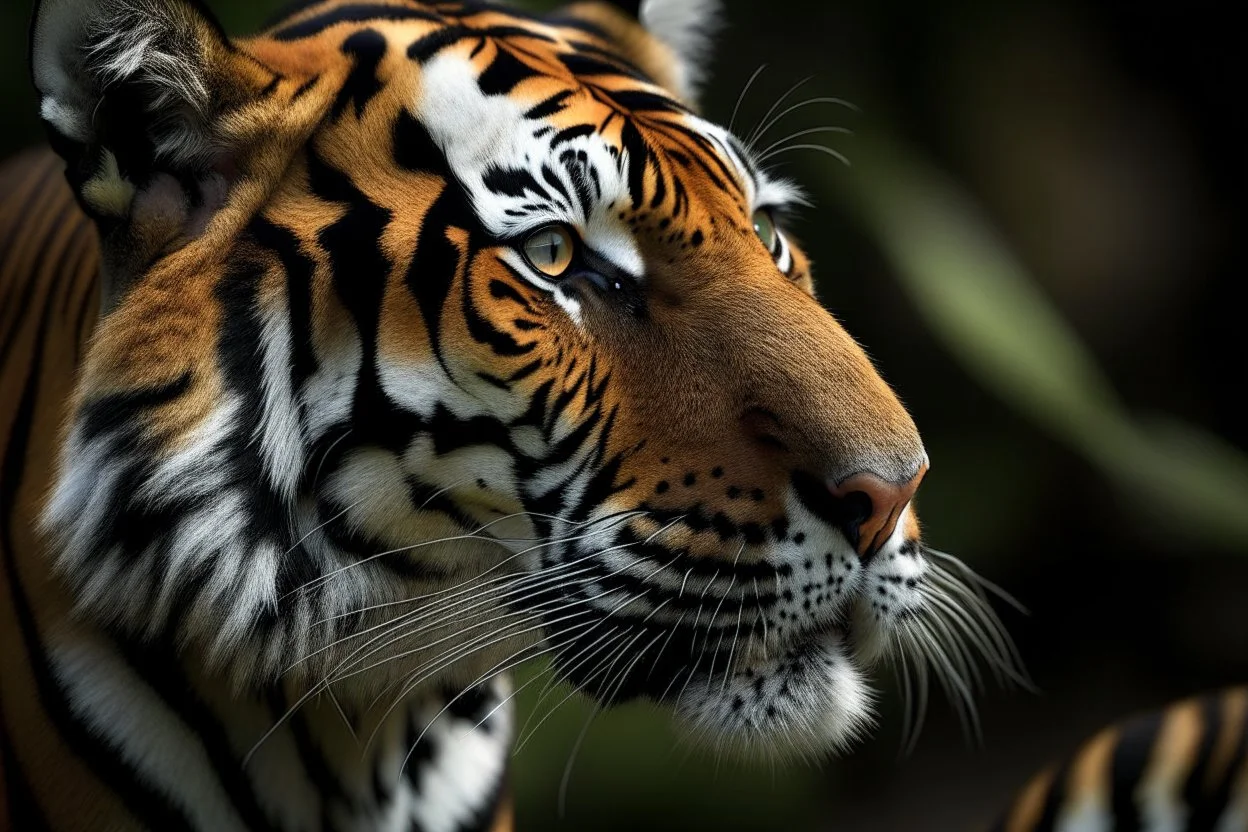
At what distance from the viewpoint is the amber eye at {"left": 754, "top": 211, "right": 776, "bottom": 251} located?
139 cm

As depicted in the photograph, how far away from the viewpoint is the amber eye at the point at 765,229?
54.6 inches

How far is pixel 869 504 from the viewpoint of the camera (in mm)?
1081

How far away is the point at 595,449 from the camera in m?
1.14

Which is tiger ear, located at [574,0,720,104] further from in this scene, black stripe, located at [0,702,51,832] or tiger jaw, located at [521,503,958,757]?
black stripe, located at [0,702,51,832]

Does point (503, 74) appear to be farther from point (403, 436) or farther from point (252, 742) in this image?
point (252, 742)

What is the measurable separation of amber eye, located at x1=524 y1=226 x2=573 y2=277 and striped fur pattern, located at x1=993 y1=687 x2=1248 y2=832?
1117 mm

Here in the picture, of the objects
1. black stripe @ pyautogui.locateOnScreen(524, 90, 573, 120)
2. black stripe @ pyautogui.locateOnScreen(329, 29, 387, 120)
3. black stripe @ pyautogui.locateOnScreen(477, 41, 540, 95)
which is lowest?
black stripe @ pyautogui.locateOnScreen(329, 29, 387, 120)

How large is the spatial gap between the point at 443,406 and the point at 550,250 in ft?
0.56

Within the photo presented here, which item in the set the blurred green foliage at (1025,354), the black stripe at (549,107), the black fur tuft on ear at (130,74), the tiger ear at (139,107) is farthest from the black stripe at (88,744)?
the blurred green foliage at (1025,354)

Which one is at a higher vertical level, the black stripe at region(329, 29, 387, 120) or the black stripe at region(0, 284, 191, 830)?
the black stripe at region(329, 29, 387, 120)

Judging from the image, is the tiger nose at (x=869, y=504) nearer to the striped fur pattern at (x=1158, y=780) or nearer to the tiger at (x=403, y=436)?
the tiger at (x=403, y=436)

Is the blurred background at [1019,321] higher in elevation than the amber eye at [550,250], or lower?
lower

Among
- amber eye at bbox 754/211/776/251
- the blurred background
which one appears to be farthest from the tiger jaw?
the blurred background

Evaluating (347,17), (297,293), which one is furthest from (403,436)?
(347,17)
